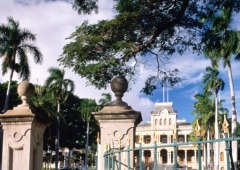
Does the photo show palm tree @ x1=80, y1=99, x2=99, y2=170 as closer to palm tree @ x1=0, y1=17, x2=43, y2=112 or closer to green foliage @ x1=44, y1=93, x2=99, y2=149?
green foliage @ x1=44, y1=93, x2=99, y2=149

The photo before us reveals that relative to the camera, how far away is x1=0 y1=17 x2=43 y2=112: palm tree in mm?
25562

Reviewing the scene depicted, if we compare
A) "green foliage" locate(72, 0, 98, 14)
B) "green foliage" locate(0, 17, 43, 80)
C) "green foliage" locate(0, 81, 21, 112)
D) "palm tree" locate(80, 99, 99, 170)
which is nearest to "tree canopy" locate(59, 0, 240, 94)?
"green foliage" locate(72, 0, 98, 14)

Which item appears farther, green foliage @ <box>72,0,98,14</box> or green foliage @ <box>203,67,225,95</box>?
green foliage @ <box>203,67,225,95</box>

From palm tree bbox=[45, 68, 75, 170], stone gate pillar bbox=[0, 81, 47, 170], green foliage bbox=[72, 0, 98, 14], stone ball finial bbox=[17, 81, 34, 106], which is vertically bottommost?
stone gate pillar bbox=[0, 81, 47, 170]

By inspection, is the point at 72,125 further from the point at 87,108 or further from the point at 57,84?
the point at 57,84

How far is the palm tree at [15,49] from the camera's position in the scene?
83.9ft

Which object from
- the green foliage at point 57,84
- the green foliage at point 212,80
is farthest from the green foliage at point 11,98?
the green foliage at point 212,80

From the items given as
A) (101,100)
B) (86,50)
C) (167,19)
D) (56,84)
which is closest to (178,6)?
(167,19)

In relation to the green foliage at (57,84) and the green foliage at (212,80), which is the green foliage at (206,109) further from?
the green foliage at (57,84)

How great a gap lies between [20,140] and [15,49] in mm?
20611

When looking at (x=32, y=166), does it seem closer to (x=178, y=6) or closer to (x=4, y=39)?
(x=178, y=6)

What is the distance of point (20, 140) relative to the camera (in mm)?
6406

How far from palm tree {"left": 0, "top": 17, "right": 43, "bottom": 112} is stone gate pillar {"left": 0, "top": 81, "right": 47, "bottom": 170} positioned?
19.4 metres

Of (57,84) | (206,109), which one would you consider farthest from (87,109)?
(206,109)
